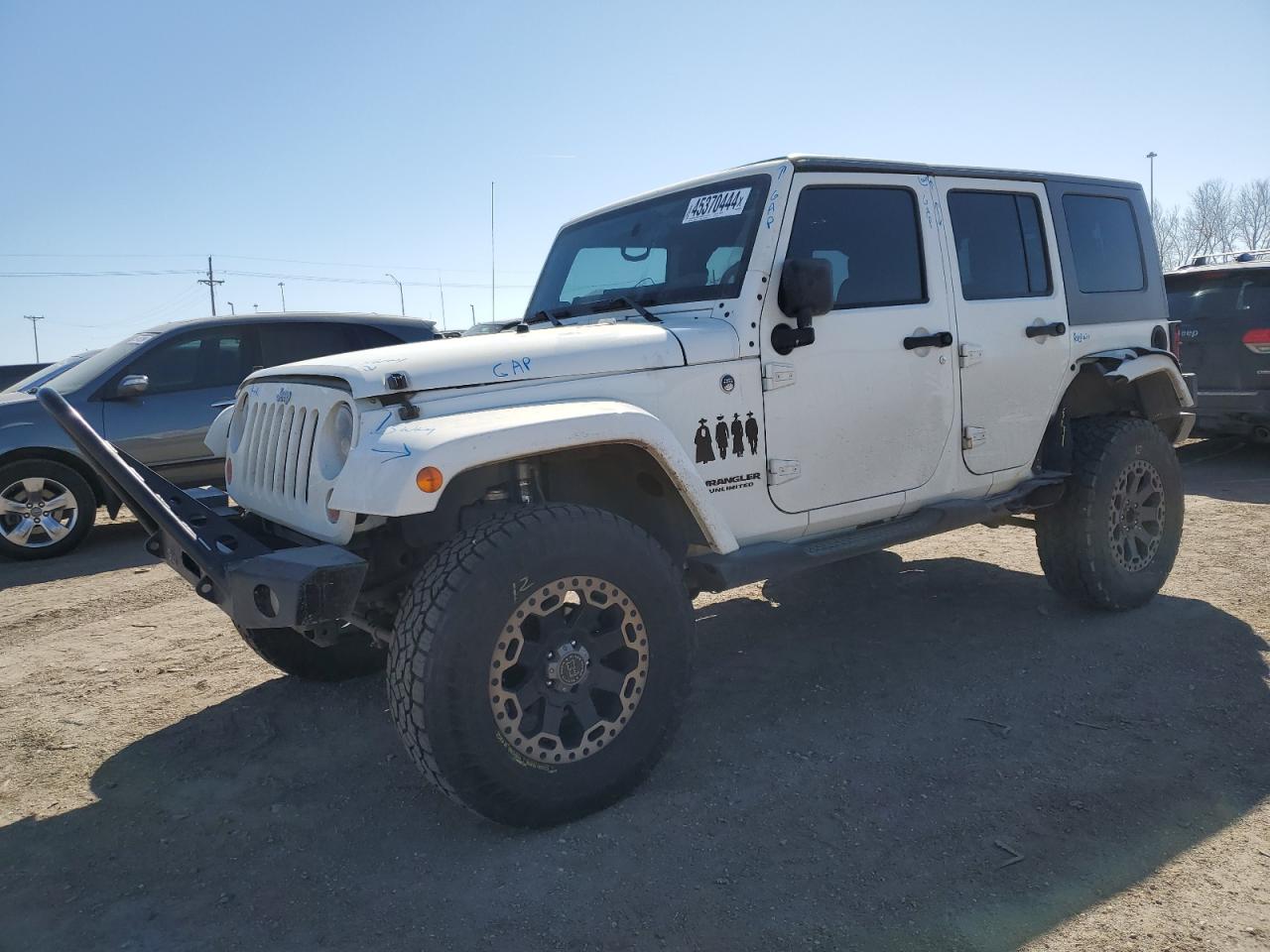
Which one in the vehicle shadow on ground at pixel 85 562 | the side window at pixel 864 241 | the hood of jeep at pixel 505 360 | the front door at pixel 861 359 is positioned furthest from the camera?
the vehicle shadow on ground at pixel 85 562

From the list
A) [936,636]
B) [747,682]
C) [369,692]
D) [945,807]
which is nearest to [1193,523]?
[936,636]

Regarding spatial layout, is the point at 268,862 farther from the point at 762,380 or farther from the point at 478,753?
the point at 762,380

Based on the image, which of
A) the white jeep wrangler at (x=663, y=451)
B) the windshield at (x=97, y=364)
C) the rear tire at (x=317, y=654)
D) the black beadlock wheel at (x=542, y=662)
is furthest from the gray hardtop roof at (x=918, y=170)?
the windshield at (x=97, y=364)

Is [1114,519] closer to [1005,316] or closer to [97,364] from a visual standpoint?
[1005,316]

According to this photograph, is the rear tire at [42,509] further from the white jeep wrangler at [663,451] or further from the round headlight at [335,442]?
the round headlight at [335,442]

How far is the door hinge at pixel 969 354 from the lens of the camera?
13.6ft

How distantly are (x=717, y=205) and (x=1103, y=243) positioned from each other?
2.50 m

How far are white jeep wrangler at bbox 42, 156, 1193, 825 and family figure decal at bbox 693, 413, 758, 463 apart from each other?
0.04ft

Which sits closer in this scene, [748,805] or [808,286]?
[748,805]

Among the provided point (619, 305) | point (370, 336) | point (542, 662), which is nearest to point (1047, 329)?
point (619, 305)

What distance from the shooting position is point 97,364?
7.51 m

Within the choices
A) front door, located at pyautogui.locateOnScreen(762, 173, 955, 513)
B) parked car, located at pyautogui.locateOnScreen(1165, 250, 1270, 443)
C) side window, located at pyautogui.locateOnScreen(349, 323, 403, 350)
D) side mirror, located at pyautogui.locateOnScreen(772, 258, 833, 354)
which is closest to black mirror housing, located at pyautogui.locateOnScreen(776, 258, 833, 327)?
side mirror, located at pyautogui.locateOnScreen(772, 258, 833, 354)

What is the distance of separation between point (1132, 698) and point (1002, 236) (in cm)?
219

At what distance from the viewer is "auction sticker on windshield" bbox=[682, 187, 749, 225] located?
12.0ft
